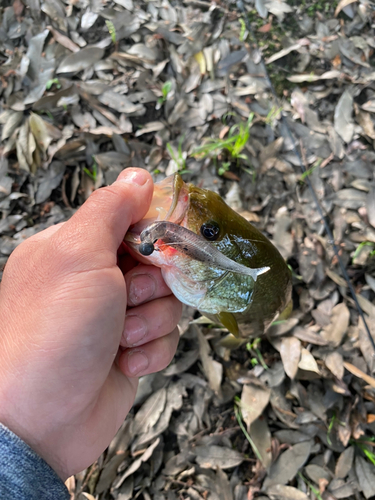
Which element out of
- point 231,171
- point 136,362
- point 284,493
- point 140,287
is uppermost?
point 140,287

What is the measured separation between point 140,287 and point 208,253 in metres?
0.38

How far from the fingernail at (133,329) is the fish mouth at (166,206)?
0.95ft

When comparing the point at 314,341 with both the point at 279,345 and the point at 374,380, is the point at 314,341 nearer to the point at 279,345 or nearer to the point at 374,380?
the point at 279,345

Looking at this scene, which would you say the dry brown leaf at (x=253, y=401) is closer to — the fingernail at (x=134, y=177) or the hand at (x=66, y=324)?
the hand at (x=66, y=324)

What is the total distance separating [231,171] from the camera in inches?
86.8

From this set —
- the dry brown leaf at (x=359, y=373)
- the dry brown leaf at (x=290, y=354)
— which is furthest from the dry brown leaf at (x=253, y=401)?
the dry brown leaf at (x=359, y=373)

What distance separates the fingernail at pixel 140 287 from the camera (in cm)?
129

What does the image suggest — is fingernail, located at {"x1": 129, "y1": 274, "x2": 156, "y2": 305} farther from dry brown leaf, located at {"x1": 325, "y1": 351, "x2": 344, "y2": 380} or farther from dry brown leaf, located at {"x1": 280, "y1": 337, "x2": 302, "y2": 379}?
dry brown leaf, located at {"x1": 325, "y1": 351, "x2": 344, "y2": 380}

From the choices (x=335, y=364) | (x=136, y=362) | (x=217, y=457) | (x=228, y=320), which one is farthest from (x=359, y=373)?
(x=136, y=362)

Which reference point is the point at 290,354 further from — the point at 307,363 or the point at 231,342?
the point at 231,342

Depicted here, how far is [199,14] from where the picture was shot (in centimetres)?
249

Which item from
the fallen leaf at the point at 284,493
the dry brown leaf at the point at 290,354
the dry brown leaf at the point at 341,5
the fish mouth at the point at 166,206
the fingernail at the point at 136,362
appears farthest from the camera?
the dry brown leaf at the point at 341,5

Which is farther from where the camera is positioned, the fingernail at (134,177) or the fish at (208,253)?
the fingernail at (134,177)

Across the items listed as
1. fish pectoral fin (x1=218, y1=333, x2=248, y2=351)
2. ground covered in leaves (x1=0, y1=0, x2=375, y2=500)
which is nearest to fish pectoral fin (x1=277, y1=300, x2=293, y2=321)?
ground covered in leaves (x1=0, y1=0, x2=375, y2=500)
